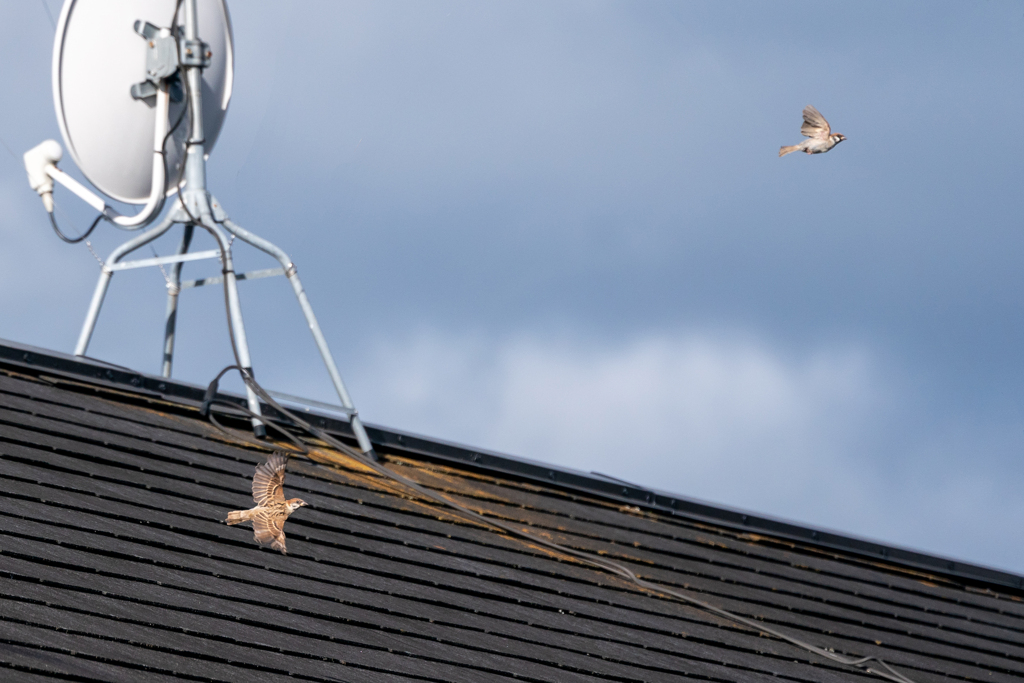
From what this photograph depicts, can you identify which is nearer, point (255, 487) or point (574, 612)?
point (255, 487)

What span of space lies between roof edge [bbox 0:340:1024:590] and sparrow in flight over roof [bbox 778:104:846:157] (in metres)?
2.26

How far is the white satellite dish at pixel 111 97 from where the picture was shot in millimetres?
6348

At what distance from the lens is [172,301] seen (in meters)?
6.68

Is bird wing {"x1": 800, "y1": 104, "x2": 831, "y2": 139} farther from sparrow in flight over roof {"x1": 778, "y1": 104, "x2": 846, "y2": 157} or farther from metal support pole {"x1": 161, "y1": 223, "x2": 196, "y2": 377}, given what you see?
metal support pole {"x1": 161, "y1": 223, "x2": 196, "y2": 377}

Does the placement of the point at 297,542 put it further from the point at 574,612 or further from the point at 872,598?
the point at 872,598

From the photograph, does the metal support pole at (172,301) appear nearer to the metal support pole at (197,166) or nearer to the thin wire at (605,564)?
the metal support pole at (197,166)

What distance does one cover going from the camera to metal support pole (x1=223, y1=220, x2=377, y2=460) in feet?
20.2

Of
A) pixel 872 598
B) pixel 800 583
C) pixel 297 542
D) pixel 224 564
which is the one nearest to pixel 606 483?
pixel 800 583

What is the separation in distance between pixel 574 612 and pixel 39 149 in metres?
4.15

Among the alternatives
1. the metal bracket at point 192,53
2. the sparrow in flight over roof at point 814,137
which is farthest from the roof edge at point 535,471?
the sparrow in flight over roof at point 814,137

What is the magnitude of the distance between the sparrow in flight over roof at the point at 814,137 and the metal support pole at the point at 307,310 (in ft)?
8.56

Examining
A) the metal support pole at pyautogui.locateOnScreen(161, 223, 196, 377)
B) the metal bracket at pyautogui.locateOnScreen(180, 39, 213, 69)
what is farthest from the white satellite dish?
the metal support pole at pyautogui.locateOnScreen(161, 223, 196, 377)

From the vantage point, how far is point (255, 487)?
460 cm

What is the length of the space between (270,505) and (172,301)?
8.21ft
